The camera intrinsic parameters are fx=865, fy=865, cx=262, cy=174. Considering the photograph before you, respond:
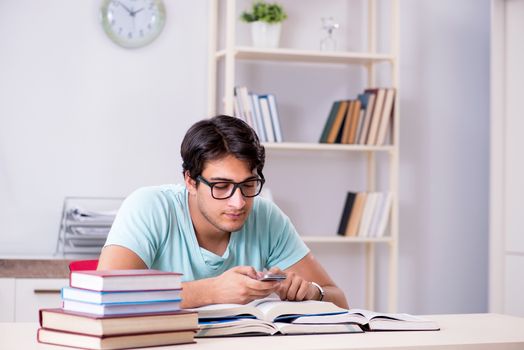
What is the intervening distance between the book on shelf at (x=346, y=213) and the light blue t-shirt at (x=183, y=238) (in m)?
1.52

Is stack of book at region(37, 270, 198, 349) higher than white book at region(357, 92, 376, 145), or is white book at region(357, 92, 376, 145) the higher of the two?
white book at region(357, 92, 376, 145)

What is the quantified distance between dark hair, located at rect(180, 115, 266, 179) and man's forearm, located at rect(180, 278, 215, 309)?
0.35 m

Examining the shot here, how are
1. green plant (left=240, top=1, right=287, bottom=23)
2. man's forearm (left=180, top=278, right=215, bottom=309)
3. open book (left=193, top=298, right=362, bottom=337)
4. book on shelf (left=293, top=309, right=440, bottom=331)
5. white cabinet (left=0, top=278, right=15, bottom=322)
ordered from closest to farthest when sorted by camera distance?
open book (left=193, top=298, right=362, bottom=337) → book on shelf (left=293, top=309, right=440, bottom=331) → man's forearm (left=180, top=278, right=215, bottom=309) → white cabinet (left=0, top=278, right=15, bottom=322) → green plant (left=240, top=1, right=287, bottom=23)

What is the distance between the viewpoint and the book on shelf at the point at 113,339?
162 centimetres

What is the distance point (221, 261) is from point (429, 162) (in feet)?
7.58

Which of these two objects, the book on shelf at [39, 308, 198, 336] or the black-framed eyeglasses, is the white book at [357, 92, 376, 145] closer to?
the black-framed eyeglasses

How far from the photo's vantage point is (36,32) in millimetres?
3947

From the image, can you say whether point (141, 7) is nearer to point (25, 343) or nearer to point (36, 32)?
point (36, 32)

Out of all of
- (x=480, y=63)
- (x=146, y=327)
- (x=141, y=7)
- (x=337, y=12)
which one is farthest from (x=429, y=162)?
(x=146, y=327)

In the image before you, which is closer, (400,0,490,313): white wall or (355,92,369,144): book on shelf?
(355,92,369,144): book on shelf

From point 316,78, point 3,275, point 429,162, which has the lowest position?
point 3,275

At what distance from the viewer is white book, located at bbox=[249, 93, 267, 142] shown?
3.90 meters

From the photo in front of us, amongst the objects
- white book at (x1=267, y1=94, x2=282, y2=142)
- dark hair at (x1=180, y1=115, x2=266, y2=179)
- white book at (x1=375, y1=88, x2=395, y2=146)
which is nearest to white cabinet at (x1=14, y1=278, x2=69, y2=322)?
white book at (x1=267, y1=94, x2=282, y2=142)

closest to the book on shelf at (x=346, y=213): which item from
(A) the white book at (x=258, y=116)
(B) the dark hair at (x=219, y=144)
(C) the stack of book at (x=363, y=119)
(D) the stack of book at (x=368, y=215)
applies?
(D) the stack of book at (x=368, y=215)
